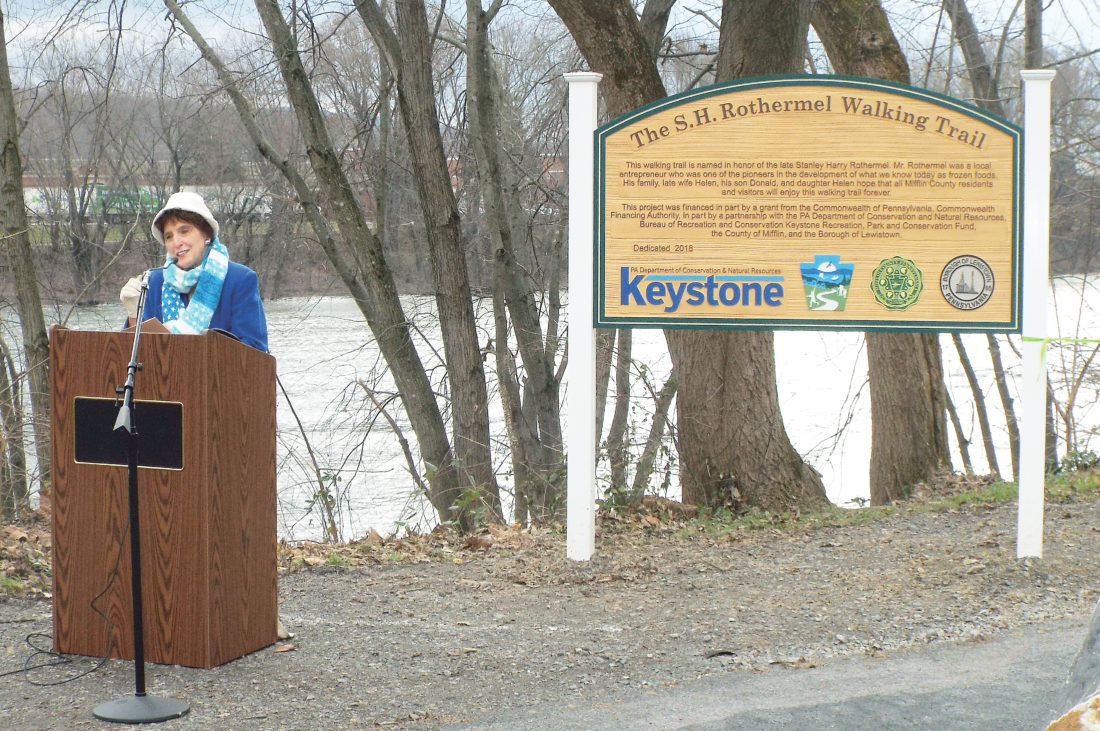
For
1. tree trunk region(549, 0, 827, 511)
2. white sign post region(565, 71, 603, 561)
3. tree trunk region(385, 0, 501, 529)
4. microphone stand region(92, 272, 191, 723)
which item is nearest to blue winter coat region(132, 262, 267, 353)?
microphone stand region(92, 272, 191, 723)

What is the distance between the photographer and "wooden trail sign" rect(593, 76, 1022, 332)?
622 cm

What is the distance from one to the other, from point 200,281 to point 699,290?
2819 mm

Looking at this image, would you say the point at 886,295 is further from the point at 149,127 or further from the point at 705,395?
the point at 149,127

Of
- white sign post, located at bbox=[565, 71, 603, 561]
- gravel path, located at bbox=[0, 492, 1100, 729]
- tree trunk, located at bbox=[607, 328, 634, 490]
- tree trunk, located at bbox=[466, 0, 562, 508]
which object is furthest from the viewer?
tree trunk, located at bbox=[466, 0, 562, 508]

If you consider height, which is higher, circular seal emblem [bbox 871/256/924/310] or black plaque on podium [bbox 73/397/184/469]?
circular seal emblem [bbox 871/256/924/310]

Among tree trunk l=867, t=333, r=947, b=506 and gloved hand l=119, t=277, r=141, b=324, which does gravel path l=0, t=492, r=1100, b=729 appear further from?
tree trunk l=867, t=333, r=947, b=506

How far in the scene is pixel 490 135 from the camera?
44.0 ft

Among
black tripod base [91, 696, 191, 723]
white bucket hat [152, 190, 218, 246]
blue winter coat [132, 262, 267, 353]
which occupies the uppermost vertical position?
white bucket hat [152, 190, 218, 246]

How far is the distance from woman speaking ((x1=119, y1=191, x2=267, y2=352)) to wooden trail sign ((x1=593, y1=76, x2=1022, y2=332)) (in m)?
2.26

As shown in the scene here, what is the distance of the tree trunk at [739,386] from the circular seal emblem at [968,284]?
9.56ft

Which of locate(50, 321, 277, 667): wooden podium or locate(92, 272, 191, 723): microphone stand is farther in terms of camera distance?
locate(50, 321, 277, 667): wooden podium

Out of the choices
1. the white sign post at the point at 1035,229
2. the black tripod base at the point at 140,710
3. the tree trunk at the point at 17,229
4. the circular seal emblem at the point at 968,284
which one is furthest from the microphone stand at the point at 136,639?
the tree trunk at the point at 17,229

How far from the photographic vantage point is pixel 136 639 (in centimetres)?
415

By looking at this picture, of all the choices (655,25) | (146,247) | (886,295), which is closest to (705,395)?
(886,295)
